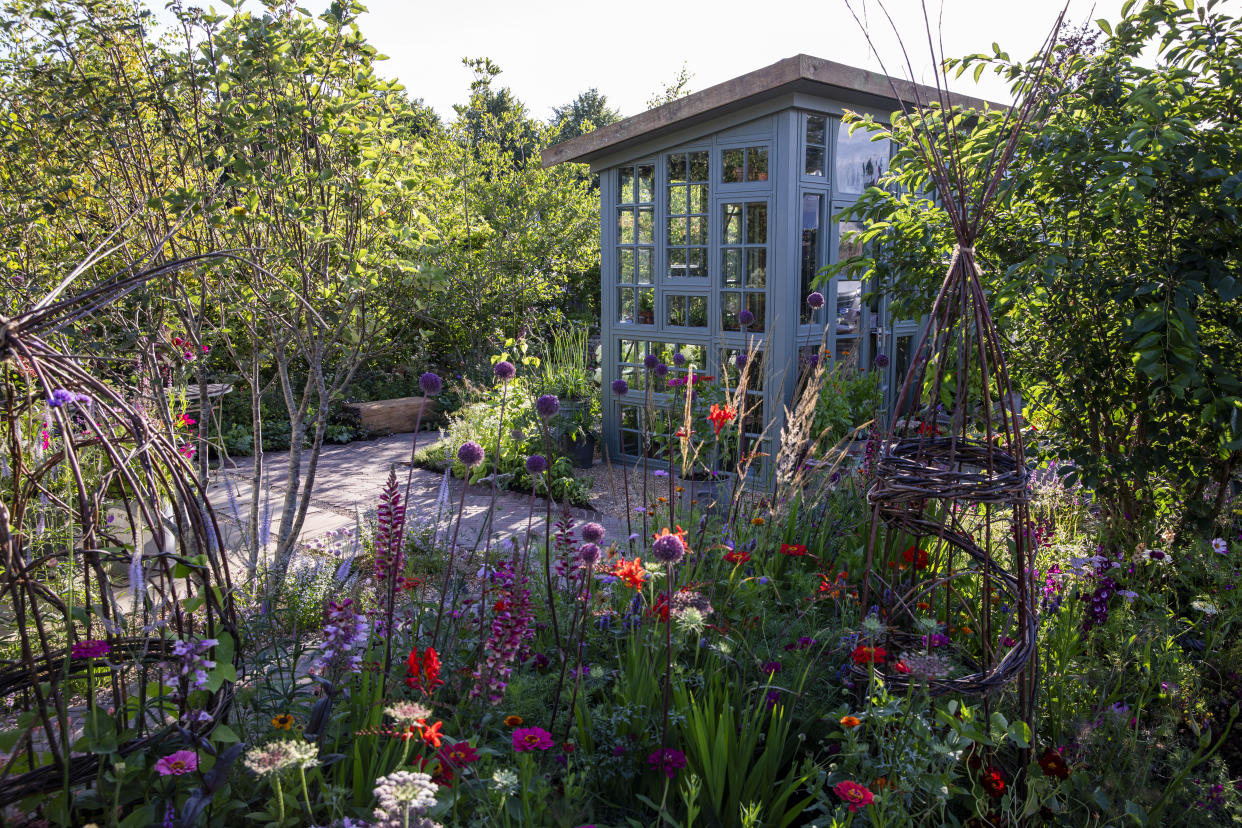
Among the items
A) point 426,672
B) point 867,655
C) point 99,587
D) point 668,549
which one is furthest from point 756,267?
point 99,587

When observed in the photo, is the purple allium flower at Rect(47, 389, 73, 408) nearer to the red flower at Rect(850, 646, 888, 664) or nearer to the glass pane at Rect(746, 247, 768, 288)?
the red flower at Rect(850, 646, 888, 664)

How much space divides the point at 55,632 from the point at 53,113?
1878mm

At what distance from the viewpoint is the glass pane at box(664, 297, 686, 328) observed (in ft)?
19.0

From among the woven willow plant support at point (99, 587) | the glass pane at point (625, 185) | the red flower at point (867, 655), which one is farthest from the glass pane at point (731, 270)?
the woven willow plant support at point (99, 587)

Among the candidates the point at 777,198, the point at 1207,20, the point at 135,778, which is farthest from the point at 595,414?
the point at 135,778

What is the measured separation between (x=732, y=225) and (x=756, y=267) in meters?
0.36

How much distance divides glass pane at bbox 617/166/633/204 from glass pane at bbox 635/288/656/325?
737mm

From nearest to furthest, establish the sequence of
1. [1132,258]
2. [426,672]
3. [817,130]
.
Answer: [426,672] < [1132,258] < [817,130]

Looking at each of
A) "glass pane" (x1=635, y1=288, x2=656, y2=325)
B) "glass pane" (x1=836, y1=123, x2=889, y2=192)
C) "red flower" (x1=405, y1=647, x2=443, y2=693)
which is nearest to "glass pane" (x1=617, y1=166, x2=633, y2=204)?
"glass pane" (x1=635, y1=288, x2=656, y2=325)

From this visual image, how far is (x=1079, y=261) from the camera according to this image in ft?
7.73

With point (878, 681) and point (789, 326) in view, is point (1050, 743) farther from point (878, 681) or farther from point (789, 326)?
point (789, 326)

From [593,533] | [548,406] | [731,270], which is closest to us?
[593,533]

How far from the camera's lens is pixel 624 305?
20.4 feet

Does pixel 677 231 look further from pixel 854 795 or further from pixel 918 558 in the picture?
pixel 854 795
